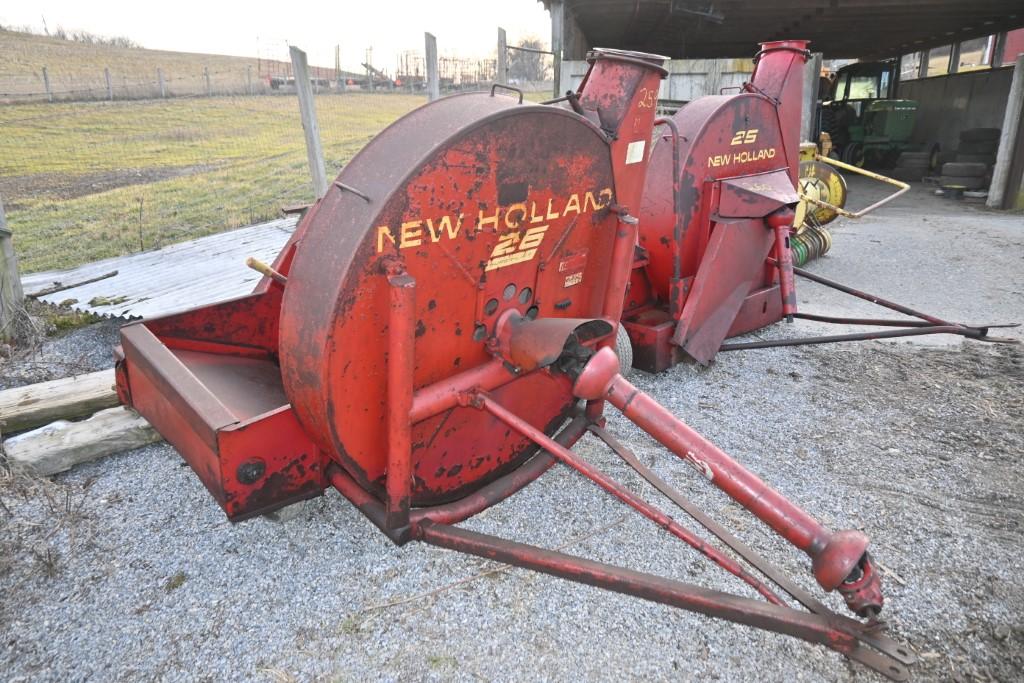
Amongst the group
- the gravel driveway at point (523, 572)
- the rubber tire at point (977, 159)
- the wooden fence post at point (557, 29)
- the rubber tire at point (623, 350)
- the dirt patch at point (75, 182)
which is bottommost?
the gravel driveway at point (523, 572)

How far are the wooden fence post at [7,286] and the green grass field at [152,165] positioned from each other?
6.22 feet

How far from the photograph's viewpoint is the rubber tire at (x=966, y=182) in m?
11.2

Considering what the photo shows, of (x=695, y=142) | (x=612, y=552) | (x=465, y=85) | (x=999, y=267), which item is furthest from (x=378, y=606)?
(x=465, y=85)

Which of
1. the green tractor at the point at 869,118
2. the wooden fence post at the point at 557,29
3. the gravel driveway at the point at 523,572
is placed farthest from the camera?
the green tractor at the point at 869,118

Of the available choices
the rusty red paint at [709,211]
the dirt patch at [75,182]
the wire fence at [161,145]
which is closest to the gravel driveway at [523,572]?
the rusty red paint at [709,211]

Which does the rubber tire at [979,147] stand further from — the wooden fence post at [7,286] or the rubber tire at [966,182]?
the wooden fence post at [7,286]

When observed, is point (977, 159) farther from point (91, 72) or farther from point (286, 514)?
point (91, 72)

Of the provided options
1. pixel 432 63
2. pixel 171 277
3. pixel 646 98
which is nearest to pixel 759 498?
pixel 646 98

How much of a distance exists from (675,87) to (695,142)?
6477 mm

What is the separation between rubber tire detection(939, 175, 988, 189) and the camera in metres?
11.2

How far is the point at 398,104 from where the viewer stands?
43.9 feet

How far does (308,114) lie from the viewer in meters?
5.87

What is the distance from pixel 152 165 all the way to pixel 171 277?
798cm

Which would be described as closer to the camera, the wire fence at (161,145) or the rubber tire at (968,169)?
the wire fence at (161,145)
